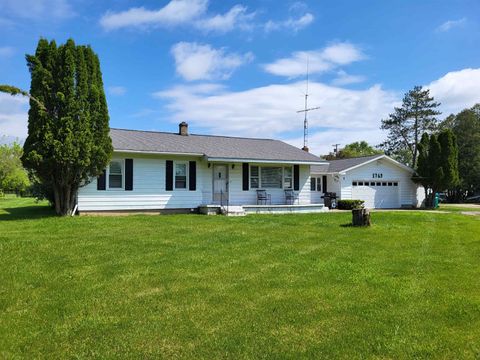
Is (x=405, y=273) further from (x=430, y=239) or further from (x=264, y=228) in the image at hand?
(x=264, y=228)

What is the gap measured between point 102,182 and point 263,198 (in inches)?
297

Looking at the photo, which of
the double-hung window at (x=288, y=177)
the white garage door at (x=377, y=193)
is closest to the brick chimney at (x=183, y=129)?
the double-hung window at (x=288, y=177)

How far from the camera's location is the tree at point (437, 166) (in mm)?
27422

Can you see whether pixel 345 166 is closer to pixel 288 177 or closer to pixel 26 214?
pixel 288 177

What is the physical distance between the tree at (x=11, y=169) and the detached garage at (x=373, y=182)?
43.2 meters

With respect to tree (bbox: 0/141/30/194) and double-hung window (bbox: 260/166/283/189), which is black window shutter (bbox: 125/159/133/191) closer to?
double-hung window (bbox: 260/166/283/189)

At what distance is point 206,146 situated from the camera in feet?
64.5

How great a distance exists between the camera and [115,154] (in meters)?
16.3

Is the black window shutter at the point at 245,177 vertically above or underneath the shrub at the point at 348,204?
above

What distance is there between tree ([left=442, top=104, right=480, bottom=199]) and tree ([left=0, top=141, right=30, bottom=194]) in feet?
174

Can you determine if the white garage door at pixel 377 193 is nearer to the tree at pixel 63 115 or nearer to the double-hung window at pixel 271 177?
the double-hung window at pixel 271 177

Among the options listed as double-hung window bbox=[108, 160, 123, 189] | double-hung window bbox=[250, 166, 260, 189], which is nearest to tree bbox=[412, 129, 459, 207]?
double-hung window bbox=[250, 166, 260, 189]

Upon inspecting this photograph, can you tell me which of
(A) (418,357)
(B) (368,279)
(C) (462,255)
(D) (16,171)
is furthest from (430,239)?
(D) (16,171)

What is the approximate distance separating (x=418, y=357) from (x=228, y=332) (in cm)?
177
